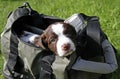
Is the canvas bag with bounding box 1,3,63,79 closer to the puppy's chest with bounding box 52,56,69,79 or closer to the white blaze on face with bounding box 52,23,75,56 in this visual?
the puppy's chest with bounding box 52,56,69,79

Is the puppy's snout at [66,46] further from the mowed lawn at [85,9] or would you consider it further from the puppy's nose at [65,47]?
the mowed lawn at [85,9]

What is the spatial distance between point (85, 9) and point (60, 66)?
181cm

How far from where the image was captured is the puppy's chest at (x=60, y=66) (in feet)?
9.95

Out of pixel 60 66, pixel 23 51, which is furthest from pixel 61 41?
pixel 23 51

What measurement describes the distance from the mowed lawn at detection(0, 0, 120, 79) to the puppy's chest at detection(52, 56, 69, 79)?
1131 mm

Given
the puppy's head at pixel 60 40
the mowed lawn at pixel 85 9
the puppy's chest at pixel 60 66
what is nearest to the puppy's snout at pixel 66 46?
the puppy's head at pixel 60 40

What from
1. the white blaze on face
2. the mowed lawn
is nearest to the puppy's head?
the white blaze on face

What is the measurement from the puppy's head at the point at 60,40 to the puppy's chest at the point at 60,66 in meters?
0.07

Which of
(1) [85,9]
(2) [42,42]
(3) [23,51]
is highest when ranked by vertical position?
(2) [42,42]

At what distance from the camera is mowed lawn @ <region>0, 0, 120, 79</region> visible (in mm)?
4355

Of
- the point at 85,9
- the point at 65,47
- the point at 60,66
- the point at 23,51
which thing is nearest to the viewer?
the point at 65,47

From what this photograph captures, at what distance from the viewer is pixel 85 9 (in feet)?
15.5

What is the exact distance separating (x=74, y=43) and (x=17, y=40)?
0.59 m

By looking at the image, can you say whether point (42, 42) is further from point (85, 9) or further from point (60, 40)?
point (85, 9)
